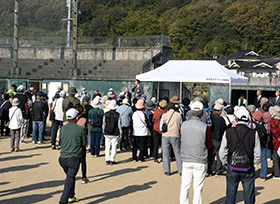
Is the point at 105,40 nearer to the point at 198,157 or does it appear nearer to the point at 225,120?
the point at 225,120

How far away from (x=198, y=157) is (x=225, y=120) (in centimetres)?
432

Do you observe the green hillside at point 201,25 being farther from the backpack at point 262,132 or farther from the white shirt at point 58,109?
the backpack at point 262,132

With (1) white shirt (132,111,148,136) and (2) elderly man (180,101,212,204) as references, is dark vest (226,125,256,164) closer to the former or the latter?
(2) elderly man (180,101,212,204)

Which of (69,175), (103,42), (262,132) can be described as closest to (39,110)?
(69,175)

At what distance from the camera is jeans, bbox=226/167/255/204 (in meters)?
5.95

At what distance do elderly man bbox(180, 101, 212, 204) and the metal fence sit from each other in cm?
2274

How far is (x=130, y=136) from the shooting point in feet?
45.5

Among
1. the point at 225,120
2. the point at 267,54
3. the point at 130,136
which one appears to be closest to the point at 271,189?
the point at 225,120

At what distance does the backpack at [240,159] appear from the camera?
5891 millimetres

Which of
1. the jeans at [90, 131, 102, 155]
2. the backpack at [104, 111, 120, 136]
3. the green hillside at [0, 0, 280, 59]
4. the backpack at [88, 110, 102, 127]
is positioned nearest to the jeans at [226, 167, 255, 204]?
the backpack at [104, 111, 120, 136]

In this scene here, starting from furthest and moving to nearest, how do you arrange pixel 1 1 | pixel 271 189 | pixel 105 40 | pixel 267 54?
1. pixel 267 54
2. pixel 1 1
3. pixel 105 40
4. pixel 271 189

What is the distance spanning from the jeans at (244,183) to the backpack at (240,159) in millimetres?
83

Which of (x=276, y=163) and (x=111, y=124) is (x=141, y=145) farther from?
(x=276, y=163)

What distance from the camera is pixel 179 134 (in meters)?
9.59
